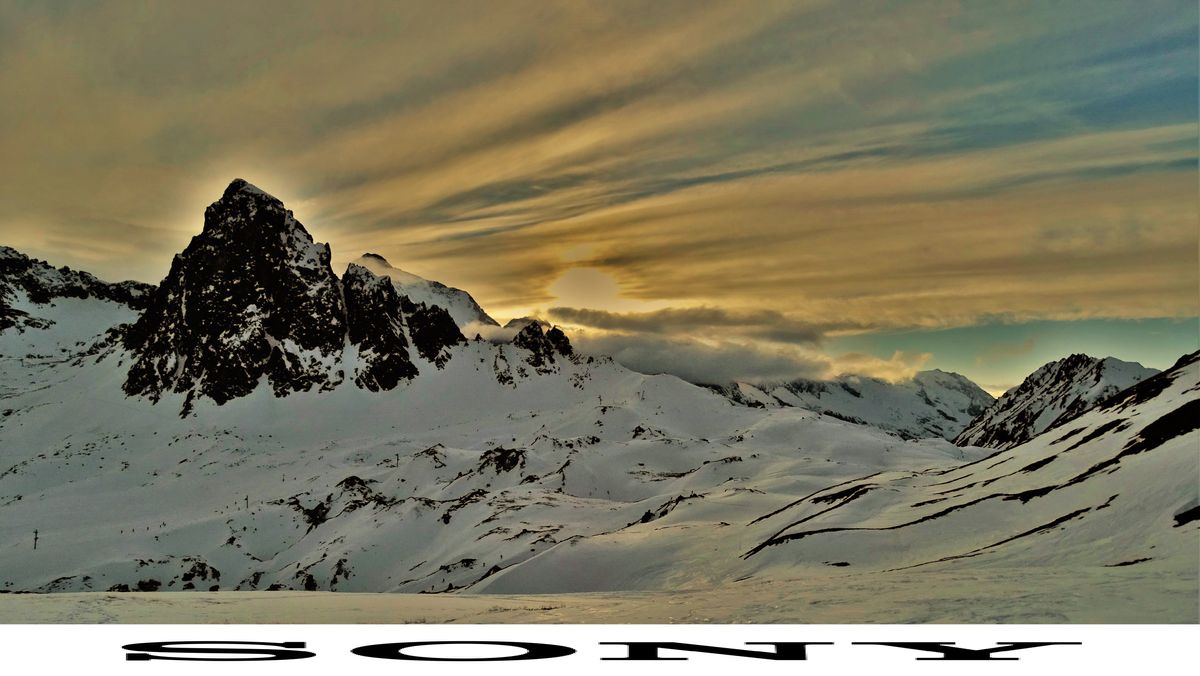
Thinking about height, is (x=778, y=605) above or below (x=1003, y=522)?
below

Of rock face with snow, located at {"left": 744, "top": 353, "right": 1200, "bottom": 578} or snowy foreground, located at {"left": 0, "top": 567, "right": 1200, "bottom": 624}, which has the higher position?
rock face with snow, located at {"left": 744, "top": 353, "right": 1200, "bottom": 578}

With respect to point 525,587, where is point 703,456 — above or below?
above

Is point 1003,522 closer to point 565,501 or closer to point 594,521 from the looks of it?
point 594,521

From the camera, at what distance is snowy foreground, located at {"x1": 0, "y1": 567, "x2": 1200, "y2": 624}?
17.6m

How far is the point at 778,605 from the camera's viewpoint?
2042 centimetres
